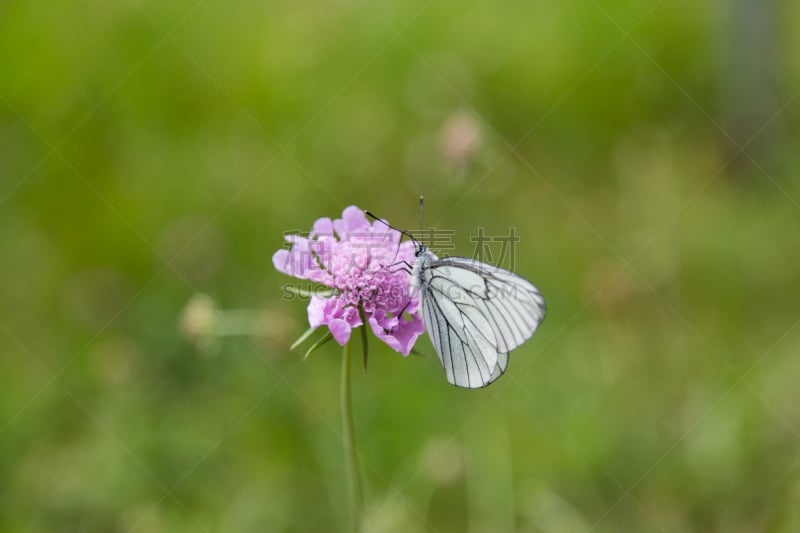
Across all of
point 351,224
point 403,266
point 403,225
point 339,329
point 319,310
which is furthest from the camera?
point 403,225

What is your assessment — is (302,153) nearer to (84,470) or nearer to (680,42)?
(84,470)

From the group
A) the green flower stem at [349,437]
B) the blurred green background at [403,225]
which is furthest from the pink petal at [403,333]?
the blurred green background at [403,225]

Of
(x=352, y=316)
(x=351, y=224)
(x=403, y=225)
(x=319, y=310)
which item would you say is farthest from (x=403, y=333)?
(x=403, y=225)

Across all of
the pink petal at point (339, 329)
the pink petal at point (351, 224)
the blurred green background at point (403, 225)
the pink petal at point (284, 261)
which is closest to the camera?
the pink petal at point (339, 329)

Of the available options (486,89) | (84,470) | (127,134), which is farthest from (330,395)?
(486,89)

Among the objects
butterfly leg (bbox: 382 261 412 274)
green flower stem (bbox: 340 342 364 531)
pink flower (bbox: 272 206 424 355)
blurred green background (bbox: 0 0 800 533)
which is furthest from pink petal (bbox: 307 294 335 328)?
blurred green background (bbox: 0 0 800 533)

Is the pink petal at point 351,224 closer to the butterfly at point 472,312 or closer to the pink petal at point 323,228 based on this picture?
the pink petal at point 323,228

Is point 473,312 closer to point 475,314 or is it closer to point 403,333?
point 475,314
